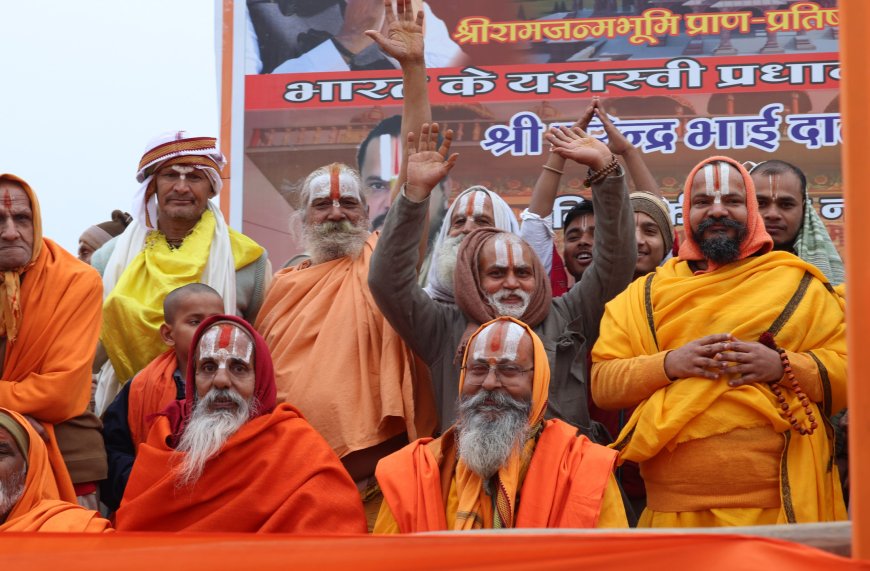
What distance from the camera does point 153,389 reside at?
16.1ft

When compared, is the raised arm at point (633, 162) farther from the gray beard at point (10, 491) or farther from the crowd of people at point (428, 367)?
the gray beard at point (10, 491)

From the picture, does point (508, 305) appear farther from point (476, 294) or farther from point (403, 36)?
point (403, 36)

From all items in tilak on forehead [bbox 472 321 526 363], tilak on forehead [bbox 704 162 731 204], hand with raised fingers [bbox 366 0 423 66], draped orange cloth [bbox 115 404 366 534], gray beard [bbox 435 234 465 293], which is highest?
hand with raised fingers [bbox 366 0 423 66]

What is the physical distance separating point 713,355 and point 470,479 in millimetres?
832

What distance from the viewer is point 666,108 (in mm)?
8383

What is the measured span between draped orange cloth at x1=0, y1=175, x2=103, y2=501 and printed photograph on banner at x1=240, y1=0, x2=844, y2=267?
3.31 meters

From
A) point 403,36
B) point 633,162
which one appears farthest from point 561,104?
point 403,36

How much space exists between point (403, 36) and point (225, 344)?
1.56 metres

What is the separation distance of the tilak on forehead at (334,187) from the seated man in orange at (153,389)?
2.07 feet

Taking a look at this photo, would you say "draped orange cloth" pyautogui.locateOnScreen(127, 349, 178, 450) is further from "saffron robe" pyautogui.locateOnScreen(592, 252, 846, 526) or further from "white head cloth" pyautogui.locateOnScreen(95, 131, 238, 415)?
"saffron robe" pyautogui.locateOnScreen(592, 252, 846, 526)

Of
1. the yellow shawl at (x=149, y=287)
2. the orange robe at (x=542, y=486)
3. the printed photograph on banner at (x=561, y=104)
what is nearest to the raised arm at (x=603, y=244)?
the orange robe at (x=542, y=486)

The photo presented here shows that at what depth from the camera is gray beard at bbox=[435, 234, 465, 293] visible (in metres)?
5.21

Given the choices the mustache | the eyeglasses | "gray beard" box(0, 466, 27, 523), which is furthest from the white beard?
"gray beard" box(0, 466, 27, 523)

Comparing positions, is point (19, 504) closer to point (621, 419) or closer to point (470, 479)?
point (470, 479)
